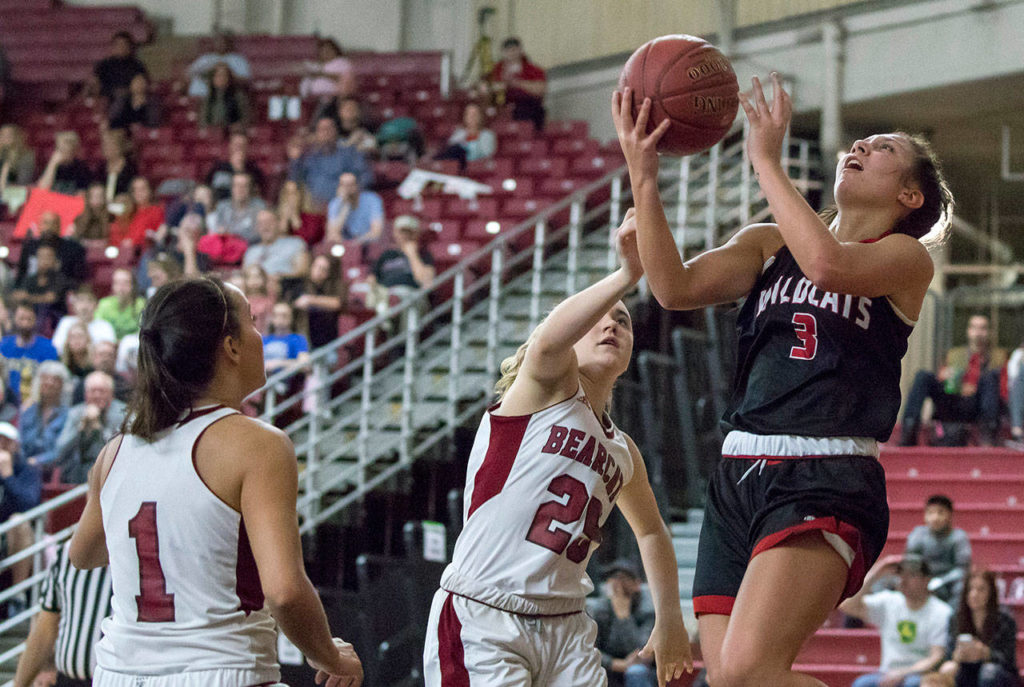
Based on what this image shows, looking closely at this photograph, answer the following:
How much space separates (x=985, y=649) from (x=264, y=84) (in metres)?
10.1

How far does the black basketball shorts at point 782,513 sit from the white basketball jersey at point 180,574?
102cm

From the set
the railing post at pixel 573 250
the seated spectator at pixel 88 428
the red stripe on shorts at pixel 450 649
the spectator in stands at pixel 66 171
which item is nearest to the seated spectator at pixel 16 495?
the seated spectator at pixel 88 428

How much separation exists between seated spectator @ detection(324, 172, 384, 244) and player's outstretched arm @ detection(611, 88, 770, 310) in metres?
7.26

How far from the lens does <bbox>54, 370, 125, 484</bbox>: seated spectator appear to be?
805 cm

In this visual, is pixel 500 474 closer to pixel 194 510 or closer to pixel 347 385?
pixel 194 510

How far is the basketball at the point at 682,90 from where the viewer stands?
10.1 feet

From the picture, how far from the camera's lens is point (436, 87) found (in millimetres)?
14055

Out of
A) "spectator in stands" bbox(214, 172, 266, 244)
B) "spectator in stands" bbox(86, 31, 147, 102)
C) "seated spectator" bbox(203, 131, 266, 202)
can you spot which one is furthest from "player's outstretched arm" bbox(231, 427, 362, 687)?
"spectator in stands" bbox(86, 31, 147, 102)

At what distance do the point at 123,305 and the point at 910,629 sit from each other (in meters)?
5.61

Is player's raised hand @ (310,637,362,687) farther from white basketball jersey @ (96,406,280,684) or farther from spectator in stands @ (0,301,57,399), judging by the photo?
spectator in stands @ (0,301,57,399)

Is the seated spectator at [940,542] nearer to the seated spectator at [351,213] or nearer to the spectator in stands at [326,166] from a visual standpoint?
the seated spectator at [351,213]

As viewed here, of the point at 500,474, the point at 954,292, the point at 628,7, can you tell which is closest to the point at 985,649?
the point at 500,474

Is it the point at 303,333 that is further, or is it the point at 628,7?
the point at 628,7

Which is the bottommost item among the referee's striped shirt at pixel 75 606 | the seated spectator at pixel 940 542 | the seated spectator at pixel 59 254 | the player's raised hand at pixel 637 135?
the seated spectator at pixel 940 542
